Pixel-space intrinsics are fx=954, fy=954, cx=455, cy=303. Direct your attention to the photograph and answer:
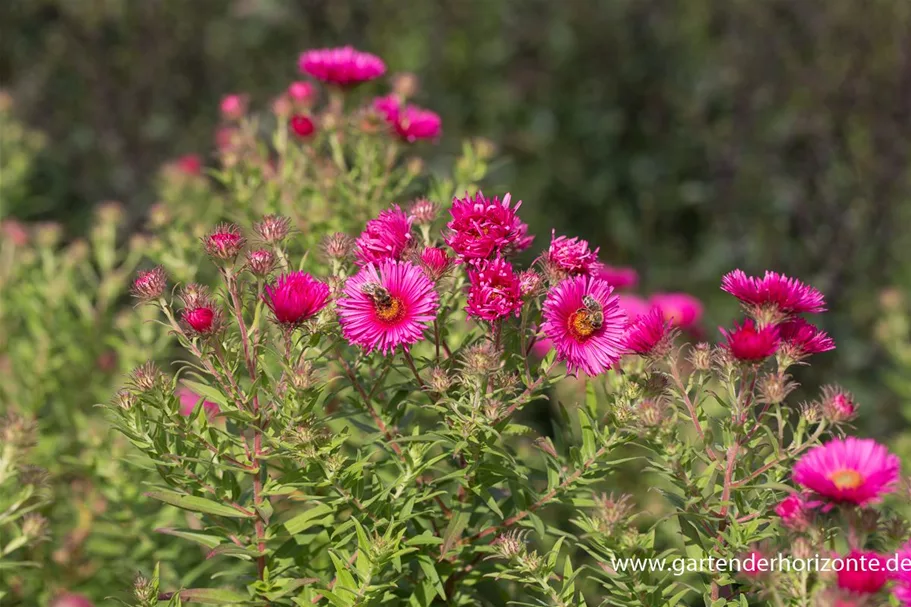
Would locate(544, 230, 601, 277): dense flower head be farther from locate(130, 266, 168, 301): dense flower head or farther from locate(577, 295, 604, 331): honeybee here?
locate(130, 266, 168, 301): dense flower head

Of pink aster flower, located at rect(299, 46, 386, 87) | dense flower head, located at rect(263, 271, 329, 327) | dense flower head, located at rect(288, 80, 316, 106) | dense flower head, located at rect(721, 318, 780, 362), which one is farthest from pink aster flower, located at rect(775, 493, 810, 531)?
dense flower head, located at rect(288, 80, 316, 106)

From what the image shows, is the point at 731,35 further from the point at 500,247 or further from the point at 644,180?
the point at 500,247

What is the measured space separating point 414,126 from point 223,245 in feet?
1.88

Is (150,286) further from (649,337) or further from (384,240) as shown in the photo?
(649,337)

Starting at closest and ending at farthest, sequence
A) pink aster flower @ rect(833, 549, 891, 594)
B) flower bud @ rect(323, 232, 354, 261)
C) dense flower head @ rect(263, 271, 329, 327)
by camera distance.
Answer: pink aster flower @ rect(833, 549, 891, 594) → dense flower head @ rect(263, 271, 329, 327) → flower bud @ rect(323, 232, 354, 261)

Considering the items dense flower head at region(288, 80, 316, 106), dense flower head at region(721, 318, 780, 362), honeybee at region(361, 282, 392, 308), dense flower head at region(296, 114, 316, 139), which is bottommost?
honeybee at region(361, 282, 392, 308)

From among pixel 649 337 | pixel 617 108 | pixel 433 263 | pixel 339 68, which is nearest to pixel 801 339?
pixel 649 337

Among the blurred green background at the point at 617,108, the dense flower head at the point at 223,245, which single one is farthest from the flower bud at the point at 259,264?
the blurred green background at the point at 617,108

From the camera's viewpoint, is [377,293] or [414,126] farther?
[414,126]

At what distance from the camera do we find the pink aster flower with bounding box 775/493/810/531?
853 millimetres

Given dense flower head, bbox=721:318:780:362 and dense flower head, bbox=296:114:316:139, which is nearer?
dense flower head, bbox=721:318:780:362

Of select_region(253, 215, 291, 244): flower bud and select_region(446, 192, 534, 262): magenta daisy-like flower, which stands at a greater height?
select_region(446, 192, 534, 262): magenta daisy-like flower

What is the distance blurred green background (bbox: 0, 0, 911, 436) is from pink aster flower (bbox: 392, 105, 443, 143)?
1.30 metres

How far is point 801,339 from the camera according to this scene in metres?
0.99
